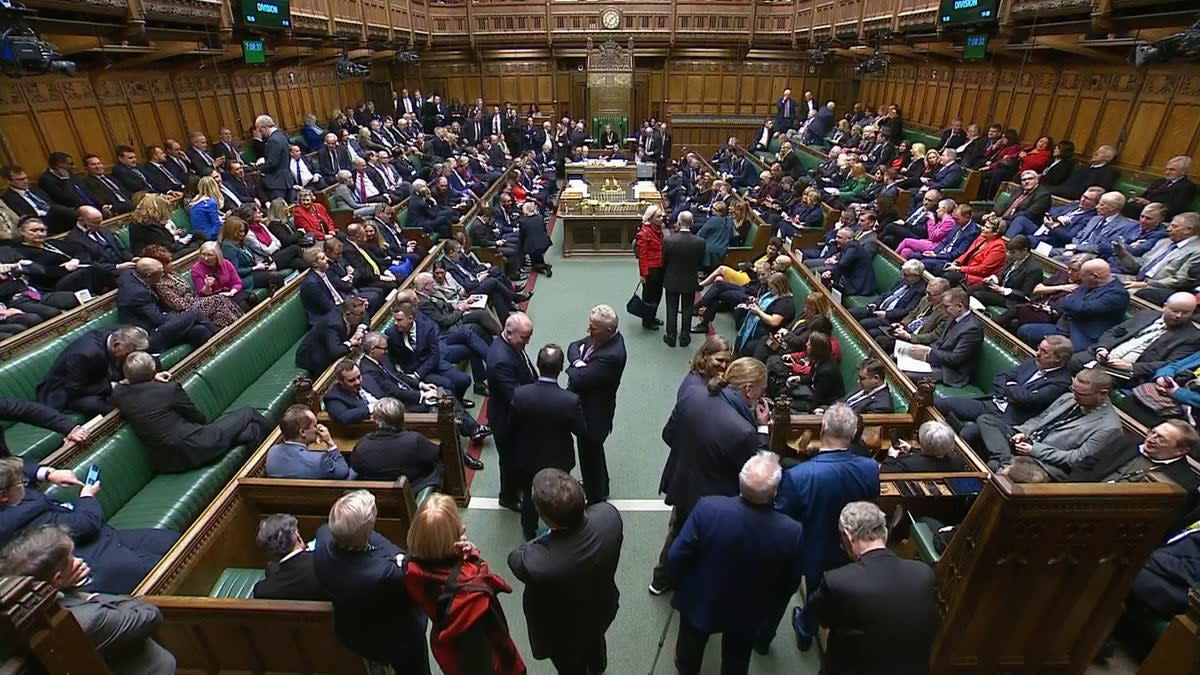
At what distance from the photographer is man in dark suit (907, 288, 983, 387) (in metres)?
4.24

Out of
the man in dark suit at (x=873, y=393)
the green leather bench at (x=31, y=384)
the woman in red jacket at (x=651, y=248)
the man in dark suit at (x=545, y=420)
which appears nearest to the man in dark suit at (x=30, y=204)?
the green leather bench at (x=31, y=384)

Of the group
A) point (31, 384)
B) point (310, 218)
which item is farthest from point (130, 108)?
point (31, 384)

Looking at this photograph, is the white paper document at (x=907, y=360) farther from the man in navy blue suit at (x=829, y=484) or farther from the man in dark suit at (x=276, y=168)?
the man in dark suit at (x=276, y=168)

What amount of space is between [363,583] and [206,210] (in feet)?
19.7

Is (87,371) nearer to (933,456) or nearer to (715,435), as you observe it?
(715,435)

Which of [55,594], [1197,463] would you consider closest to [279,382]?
[55,594]

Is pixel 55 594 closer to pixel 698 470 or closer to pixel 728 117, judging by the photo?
pixel 698 470

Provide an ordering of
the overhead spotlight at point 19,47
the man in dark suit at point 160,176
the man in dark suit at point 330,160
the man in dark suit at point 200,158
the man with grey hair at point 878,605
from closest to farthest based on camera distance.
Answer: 1. the man with grey hair at point 878,605
2. the overhead spotlight at point 19,47
3. the man in dark suit at point 160,176
4. the man in dark suit at point 200,158
5. the man in dark suit at point 330,160

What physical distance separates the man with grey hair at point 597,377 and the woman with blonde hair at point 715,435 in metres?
0.64

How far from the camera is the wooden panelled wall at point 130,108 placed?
22.0ft

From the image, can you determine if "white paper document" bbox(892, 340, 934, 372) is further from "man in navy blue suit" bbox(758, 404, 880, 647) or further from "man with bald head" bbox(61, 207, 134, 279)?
"man with bald head" bbox(61, 207, 134, 279)

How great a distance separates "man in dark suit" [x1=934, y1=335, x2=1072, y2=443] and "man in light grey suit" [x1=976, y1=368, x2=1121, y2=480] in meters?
0.10

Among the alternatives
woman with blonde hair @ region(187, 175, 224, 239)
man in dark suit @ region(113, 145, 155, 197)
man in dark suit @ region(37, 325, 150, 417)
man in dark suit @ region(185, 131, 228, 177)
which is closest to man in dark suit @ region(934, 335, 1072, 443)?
man in dark suit @ region(37, 325, 150, 417)

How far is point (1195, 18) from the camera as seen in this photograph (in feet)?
19.2
